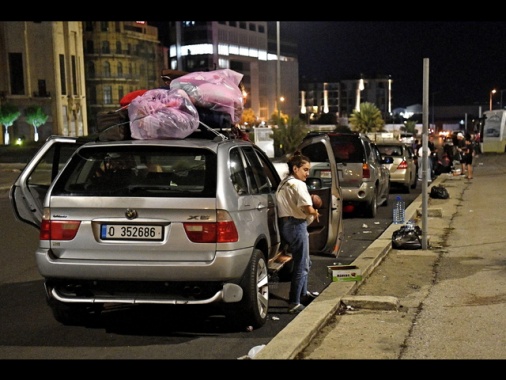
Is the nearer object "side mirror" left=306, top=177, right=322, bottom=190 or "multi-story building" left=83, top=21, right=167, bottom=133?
"side mirror" left=306, top=177, right=322, bottom=190

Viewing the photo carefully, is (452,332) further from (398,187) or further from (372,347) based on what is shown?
(398,187)

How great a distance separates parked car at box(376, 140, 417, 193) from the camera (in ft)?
69.5

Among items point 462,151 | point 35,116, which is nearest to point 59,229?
point 462,151

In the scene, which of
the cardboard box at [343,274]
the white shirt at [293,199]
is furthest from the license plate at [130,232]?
the cardboard box at [343,274]

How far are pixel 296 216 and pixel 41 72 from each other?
72.3m

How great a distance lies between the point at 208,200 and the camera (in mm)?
6051

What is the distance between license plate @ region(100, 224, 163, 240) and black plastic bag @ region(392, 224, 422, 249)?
5593mm

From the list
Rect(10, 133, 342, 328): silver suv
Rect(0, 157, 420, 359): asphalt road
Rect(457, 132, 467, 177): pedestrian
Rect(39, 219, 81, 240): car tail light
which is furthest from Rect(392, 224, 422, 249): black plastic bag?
Rect(457, 132, 467, 177): pedestrian

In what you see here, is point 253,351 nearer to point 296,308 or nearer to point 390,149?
point 296,308

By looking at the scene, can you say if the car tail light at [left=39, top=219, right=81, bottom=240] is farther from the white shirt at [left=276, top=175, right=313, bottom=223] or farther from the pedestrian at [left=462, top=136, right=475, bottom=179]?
the pedestrian at [left=462, top=136, right=475, bottom=179]

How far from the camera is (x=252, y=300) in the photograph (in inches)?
254

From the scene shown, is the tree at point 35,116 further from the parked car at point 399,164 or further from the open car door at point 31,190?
the open car door at point 31,190

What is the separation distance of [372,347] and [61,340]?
9.08ft

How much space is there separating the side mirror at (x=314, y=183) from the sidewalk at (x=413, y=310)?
1183 millimetres
